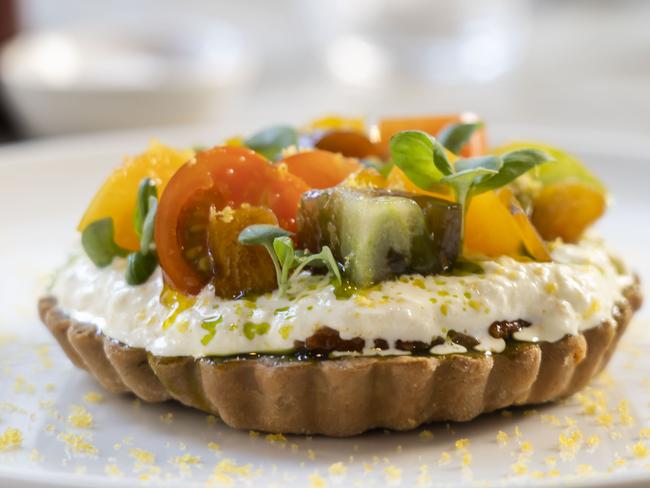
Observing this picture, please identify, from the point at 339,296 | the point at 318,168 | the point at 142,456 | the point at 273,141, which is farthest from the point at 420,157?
the point at 142,456

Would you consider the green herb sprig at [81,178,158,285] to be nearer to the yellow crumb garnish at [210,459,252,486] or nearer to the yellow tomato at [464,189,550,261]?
the yellow crumb garnish at [210,459,252,486]

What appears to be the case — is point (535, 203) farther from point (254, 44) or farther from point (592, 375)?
point (254, 44)

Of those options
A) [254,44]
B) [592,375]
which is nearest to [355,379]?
[592,375]

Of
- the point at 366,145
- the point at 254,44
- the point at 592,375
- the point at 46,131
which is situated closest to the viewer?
the point at 592,375

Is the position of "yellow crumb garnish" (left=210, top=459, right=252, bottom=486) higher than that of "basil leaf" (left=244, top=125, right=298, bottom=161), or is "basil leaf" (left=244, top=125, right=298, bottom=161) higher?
"basil leaf" (left=244, top=125, right=298, bottom=161)

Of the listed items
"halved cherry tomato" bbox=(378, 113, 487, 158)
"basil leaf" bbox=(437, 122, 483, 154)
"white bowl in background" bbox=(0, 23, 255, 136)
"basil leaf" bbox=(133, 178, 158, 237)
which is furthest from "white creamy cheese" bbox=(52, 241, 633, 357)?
"white bowl in background" bbox=(0, 23, 255, 136)
